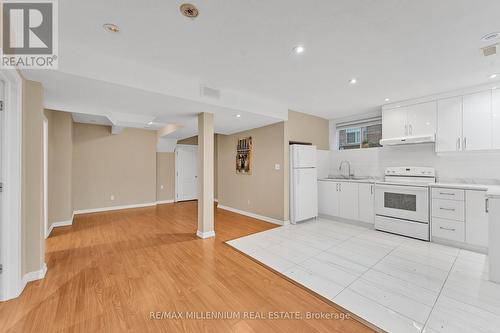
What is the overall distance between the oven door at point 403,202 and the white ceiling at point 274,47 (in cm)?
175

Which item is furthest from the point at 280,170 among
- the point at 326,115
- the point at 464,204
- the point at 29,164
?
the point at 29,164

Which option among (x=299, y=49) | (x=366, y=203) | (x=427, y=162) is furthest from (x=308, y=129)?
(x=299, y=49)

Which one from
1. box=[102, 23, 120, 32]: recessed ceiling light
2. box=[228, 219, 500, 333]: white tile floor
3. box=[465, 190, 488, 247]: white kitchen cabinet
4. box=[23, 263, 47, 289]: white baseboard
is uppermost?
box=[102, 23, 120, 32]: recessed ceiling light

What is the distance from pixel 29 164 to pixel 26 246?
0.92 m

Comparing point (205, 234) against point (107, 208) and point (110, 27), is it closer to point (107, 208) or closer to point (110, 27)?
point (110, 27)

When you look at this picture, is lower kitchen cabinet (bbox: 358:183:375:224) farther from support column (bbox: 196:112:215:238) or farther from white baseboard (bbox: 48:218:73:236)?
white baseboard (bbox: 48:218:73:236)

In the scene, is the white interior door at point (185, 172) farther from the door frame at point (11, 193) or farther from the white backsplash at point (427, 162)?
the door frame at point (11, 193)

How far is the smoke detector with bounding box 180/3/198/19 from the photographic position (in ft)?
5.36

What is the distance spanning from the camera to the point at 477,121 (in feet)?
10.9

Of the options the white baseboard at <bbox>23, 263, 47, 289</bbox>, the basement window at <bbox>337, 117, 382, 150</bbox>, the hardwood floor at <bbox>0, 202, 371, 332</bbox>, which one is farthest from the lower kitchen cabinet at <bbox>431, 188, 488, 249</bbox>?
the white baseboard at <bbox>23, 263, 47, 289</bbox>

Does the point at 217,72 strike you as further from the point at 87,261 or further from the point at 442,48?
the point at 87,261

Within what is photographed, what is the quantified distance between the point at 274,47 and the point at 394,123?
337 cm

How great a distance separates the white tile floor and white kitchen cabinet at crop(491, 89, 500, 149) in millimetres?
1793

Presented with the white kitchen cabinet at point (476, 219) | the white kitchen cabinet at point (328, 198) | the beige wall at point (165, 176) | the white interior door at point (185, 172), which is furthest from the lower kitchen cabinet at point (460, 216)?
the beige wall at point (165, 176)
